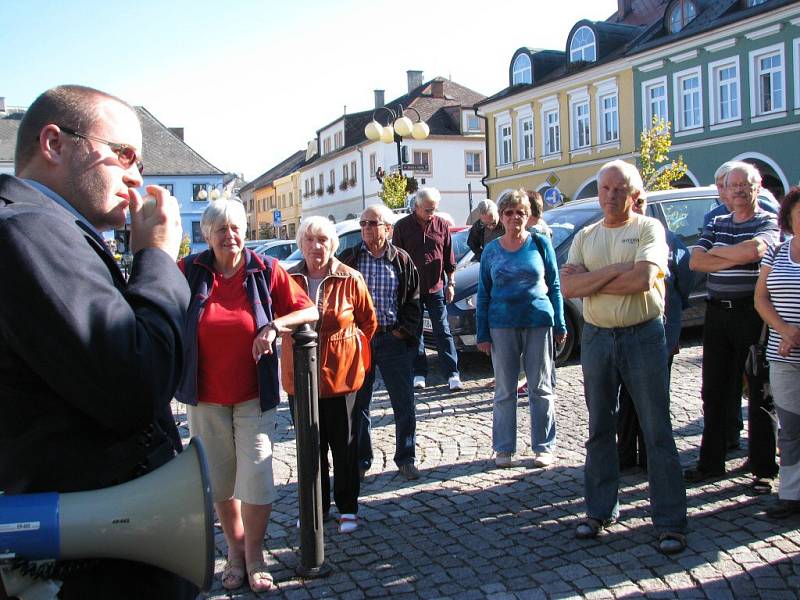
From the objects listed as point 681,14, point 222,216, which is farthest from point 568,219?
point 681,14

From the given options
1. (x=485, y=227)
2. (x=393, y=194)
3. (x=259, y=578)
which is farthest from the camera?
(x=393, y=194)

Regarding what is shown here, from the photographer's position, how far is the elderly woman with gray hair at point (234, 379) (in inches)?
155

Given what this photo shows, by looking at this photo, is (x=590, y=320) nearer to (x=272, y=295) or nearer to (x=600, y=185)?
(x=600, y=185)

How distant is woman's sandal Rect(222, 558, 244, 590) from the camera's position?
156 inches

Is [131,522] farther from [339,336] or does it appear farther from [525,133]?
[525,133]

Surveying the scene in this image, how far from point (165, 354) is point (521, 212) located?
15.4 feet

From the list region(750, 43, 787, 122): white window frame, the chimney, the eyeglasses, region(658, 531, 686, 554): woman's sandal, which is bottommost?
region(658, 531, 686, 554): woman's sandal

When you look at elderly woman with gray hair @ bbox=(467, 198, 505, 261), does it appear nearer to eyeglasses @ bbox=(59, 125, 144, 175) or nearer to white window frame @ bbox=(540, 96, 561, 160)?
eyeglasses @ bbox=(59, 125, 144, 175)

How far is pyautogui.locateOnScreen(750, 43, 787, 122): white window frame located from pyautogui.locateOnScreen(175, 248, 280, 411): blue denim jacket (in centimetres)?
2619

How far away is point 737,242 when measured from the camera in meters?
5.22

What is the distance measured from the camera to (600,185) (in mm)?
4438

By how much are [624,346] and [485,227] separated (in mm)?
5436

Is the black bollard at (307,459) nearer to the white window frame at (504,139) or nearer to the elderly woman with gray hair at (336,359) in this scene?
A: the elderly woman with gray hair at (336,359)

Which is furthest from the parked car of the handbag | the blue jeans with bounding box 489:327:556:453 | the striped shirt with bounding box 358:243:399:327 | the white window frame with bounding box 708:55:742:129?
the white window frame with bounding box 708:55:742:129
